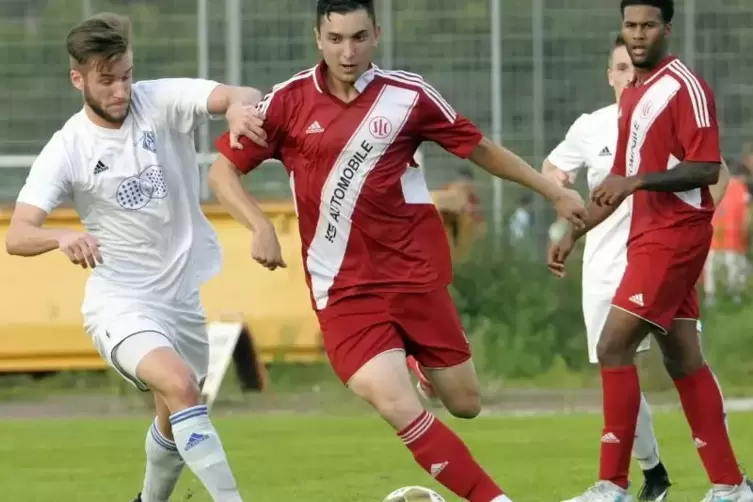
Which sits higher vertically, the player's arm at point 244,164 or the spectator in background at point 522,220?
the player's arm at point 244,164

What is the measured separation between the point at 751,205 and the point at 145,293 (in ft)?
41.7

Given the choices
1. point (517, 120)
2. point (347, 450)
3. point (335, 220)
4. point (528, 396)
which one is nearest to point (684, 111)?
point (335, 220)

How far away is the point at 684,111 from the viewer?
8.72m

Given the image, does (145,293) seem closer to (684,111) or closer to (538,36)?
(684,111)

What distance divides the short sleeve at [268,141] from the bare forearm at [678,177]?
162cm

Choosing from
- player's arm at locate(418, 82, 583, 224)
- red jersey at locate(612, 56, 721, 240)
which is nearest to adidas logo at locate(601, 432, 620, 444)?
red jersey at locate(612, 56, 721, 240)

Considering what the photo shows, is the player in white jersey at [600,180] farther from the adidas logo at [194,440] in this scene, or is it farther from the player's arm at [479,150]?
the adidas logo at [194,440]

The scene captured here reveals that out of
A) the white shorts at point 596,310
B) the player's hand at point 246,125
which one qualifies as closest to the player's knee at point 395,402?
the player's hand at point 246,125

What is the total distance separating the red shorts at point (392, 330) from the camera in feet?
27.1

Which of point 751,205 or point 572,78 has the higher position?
point 572,78

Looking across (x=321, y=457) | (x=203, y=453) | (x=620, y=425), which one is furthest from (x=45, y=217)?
(x=321, y=457)

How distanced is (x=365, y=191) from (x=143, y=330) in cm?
115

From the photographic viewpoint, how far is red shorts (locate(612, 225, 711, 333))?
883 cm

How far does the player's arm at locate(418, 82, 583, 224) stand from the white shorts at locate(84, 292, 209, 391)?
1391mm
